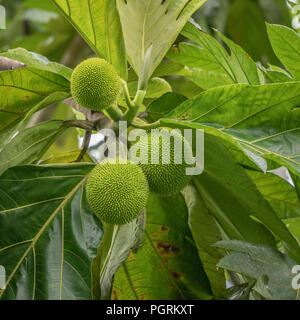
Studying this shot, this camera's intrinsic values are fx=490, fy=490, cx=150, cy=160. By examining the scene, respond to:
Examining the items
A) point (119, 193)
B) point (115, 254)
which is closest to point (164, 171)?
point (119, 193)

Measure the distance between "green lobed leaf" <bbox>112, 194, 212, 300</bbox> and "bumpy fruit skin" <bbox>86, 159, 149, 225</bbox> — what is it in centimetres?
20

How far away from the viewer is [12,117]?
3.47ft

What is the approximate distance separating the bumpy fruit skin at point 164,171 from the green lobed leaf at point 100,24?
21 cm

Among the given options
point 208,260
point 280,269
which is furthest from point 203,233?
point 280,269

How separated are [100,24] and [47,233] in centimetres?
45

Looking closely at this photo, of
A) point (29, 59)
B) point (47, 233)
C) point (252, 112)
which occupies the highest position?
point (29, 59)

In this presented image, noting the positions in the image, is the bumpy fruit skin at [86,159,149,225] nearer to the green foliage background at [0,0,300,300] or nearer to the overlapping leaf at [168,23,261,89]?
the green foliage background at [0,0,300,300]

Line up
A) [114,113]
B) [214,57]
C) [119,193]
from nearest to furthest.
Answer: [119,193] < [114,113] < [214,57]

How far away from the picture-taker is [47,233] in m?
1.00

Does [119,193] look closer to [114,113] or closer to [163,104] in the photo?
[114,113]

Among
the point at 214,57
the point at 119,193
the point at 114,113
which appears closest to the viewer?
the point at 119,193

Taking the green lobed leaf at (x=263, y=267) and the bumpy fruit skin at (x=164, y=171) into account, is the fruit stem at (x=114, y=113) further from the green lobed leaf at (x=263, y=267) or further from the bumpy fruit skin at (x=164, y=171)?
the green lobed leaf at (x=263, y=267)

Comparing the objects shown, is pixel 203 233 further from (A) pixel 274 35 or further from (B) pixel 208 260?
(A) pixel 274 35

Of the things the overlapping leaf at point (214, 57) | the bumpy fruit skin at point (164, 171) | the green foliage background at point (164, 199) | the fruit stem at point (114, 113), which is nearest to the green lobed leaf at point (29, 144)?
the green foliage background at point (164, 199)
